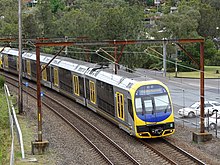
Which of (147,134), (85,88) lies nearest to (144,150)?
(147,134)

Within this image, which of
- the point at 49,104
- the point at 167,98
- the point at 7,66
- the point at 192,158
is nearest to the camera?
the point at 192,158

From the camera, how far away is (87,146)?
21.9 metres

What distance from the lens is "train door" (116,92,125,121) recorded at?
2353 cm

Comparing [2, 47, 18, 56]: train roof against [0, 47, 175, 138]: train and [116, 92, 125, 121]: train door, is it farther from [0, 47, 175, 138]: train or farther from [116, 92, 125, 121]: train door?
[116, 92, 125, 121]: train door

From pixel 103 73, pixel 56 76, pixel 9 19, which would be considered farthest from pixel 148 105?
pixel 9 19

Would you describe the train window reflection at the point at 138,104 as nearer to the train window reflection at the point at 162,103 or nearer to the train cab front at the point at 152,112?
the train cab front at the point at 152,112

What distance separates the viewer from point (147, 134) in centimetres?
2212

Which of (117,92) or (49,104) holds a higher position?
(117,92)

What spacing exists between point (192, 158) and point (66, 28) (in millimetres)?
50362

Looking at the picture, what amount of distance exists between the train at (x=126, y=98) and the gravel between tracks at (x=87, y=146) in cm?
51

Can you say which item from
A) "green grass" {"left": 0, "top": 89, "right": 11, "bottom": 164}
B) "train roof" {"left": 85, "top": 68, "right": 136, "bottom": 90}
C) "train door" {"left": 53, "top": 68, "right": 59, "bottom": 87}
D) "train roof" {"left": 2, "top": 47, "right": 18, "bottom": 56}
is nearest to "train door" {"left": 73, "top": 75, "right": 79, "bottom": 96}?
"train roof" {"left": 85, "top": 68, "right": 136, "bottom": 90}

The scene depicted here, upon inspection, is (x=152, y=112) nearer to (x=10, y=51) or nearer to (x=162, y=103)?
(x=162, y=103)

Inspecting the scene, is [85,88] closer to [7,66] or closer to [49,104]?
[49,104]

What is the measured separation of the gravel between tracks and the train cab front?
0.78 m
